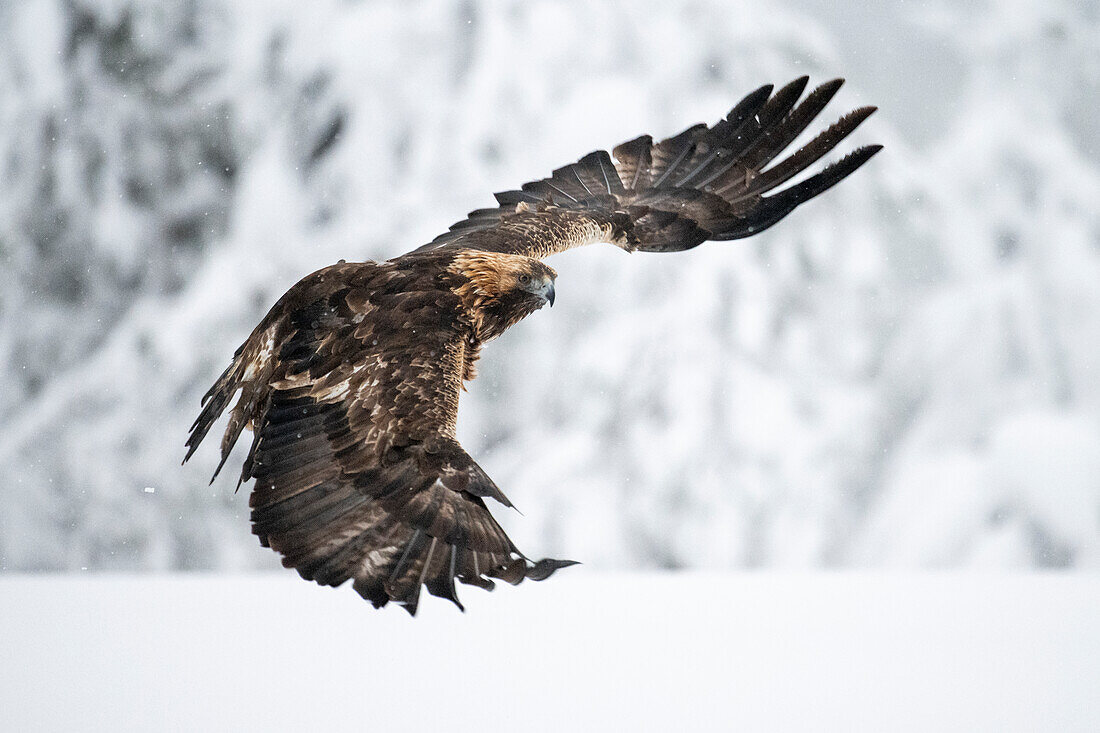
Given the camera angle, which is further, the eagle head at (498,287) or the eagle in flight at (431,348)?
the eagle head at (498,287)

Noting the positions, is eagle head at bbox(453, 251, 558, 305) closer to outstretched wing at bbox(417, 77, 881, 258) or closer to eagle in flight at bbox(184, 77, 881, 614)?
eagle in flight at bbox(184, 77, 881, 614)

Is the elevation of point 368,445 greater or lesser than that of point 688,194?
lesser

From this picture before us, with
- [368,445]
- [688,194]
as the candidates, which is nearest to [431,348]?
[368,445]

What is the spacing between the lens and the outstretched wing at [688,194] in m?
3.56

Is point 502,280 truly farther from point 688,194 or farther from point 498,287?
point 688,194

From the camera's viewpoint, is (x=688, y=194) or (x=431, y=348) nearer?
(x=431, y=348)

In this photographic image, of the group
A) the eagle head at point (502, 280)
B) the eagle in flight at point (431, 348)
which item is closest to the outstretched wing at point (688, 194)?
the eagle in flight at point (431, 348)

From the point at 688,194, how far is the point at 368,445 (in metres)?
1.73

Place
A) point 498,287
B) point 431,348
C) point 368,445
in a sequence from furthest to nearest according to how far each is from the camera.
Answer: point 498,287, point 431,348, point 368,445

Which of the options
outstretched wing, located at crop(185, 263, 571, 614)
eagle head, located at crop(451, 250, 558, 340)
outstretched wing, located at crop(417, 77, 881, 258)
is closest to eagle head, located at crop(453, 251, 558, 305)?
eagle head, located at crop(451, 250, 558, 340)

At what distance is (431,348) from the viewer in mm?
2834

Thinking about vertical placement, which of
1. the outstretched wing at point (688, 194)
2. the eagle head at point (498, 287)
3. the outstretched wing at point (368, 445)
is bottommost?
the outstretched wing at point (368, 445)

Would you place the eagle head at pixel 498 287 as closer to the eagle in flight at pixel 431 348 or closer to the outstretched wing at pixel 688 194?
the eagle in flight at pixel 431 348

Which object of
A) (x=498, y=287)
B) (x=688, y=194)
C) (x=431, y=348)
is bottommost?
(x=431, y=348)
